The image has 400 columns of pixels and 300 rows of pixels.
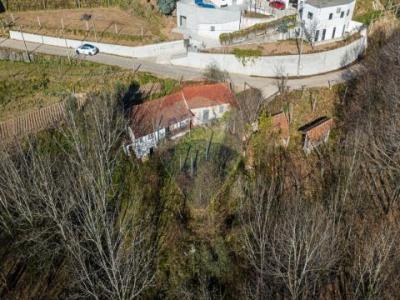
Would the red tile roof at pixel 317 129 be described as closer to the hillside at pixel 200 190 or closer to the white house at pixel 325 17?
the hillside at pixel 200 190

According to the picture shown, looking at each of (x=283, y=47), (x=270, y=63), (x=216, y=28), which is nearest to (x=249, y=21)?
(x=216, y=28)

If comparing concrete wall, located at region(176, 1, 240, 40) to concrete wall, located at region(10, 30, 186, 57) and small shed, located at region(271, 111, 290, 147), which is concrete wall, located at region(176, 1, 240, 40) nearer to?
concrete wall, located at region(10, 30, 186, 57)

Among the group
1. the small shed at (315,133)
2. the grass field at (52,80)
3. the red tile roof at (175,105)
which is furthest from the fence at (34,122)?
the small shed at (315,133)

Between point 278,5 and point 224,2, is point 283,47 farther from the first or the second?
point 224,2

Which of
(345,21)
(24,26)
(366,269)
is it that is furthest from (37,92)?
(345,21)

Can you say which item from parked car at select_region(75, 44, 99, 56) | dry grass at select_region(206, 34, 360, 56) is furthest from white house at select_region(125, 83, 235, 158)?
parked car at select_region(75, 44, 99, 56)
